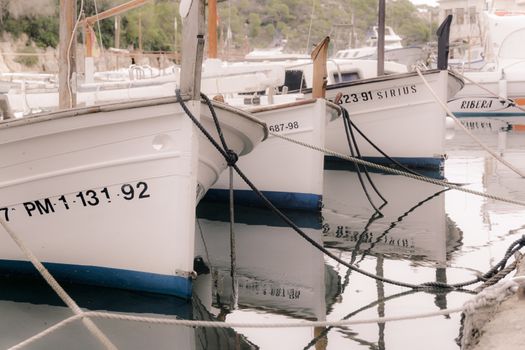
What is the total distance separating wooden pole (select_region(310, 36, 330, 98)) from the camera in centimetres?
952

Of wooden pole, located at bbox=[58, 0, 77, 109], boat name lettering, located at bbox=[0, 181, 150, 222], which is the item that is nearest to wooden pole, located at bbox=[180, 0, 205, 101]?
boat name lettering, located at bbox=[0, 181, 150, 222]

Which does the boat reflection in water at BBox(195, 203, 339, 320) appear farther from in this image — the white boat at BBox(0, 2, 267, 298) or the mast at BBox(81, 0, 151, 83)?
the mast at BBox(81, 0, 151, 83)

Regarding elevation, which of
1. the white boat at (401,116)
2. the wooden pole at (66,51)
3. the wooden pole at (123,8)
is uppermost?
the wooden pole at (123,8)

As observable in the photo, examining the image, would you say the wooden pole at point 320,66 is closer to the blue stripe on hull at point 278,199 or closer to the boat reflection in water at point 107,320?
the blue stripe on hull at point 278,199

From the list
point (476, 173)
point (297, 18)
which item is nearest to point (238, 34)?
point (297, 18)

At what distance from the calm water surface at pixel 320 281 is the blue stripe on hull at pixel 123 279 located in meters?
0.08

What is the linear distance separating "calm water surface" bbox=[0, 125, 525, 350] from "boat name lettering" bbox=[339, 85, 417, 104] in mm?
2488

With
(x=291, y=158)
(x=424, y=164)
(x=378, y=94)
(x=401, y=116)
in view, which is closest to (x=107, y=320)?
(x=291, y=158)

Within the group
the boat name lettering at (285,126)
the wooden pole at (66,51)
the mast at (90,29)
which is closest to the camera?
the wooden pole at (66,51)

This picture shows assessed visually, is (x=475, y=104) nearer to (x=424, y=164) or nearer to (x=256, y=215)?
(x=424, y=164)

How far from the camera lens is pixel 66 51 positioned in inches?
Answer: 296

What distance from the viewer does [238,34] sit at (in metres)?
82.5

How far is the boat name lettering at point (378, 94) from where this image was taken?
1375 centimetres

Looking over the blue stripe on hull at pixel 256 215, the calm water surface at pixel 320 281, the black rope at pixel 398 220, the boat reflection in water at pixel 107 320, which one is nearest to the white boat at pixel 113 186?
the boat reflection in water at pixel 107 320
